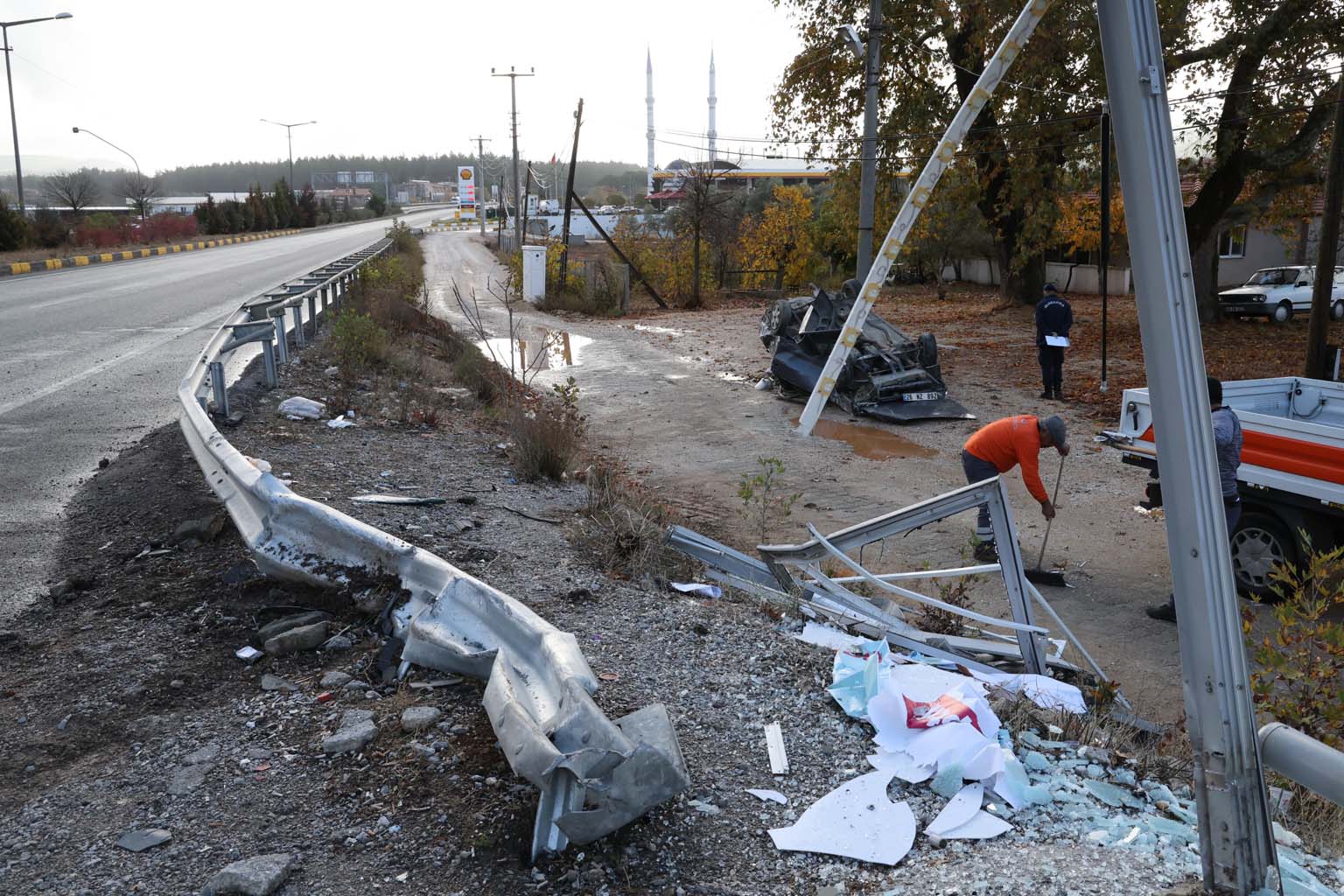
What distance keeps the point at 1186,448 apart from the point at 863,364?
41.4 ft

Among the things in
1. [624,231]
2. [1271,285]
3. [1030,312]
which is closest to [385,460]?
[1030,312]

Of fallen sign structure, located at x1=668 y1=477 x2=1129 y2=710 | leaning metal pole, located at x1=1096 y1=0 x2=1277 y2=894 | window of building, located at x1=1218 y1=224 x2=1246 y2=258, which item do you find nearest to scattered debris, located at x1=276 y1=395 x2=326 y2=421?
fallen sign structure, located at x1=668 y1=477 x2=1129 y2=710

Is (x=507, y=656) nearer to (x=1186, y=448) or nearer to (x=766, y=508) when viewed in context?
(x=1186, y=448)

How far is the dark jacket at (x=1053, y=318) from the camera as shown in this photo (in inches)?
581

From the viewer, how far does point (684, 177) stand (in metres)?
34.8

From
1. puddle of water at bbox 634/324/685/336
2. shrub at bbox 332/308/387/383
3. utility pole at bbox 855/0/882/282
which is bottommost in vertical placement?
puddle of water at bbox 634/324/685/336

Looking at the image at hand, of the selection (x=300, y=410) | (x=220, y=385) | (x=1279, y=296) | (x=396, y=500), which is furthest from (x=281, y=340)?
(x=1279, y=296)

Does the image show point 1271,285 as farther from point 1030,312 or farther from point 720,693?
point 720,693

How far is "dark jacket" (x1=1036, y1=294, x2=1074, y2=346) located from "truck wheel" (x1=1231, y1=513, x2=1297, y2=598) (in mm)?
7761

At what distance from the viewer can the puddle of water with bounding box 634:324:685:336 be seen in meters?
24.9

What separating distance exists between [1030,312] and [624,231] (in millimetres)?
16939

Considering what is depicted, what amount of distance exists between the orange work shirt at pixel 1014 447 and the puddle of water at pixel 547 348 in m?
9.60

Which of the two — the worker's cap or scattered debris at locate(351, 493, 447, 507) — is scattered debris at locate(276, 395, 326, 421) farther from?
the worker's cap

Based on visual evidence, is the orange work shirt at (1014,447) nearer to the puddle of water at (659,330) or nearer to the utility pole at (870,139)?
the utility pole at (870,139)
